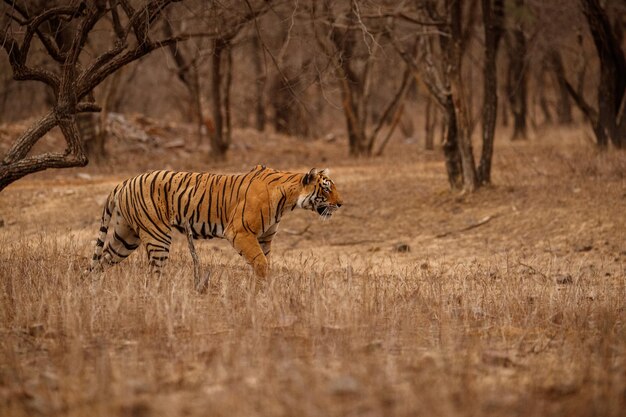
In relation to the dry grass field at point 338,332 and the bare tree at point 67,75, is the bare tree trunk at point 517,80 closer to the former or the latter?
the dry grass field at point 338,332

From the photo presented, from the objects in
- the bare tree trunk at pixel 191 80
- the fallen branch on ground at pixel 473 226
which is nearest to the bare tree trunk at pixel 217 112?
the bare tree trunk at pixel 191 80

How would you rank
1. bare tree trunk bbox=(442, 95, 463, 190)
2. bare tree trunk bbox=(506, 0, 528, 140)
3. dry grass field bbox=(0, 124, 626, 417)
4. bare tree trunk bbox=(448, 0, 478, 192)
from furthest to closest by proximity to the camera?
bare tree trunk bbox=(506, 0, 528, 140) < bare tree trunk bbox=(442, 95, 463, 190) < bare tree trunk bbox=(448, 0, 478, 192) < dry grass field bbox=(0, 124, 626, 417)

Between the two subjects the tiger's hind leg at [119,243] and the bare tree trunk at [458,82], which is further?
the bare tree trunk at [458,82]

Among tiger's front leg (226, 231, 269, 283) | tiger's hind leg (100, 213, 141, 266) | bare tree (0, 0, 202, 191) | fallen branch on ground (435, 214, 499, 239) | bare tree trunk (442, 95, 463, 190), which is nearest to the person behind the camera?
bare tree (0, 0, 202, 191)

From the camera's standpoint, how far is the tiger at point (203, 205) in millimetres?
8602

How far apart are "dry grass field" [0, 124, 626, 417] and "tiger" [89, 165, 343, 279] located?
0.32m

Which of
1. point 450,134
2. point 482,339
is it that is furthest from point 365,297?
point 450,134

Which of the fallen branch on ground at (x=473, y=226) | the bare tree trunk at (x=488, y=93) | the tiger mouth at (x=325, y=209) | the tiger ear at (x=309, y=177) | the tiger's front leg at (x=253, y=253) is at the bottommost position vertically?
the fallen branch on ground at (x=473, y=226)

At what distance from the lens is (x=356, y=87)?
22484 mm

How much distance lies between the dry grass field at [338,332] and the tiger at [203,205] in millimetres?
324

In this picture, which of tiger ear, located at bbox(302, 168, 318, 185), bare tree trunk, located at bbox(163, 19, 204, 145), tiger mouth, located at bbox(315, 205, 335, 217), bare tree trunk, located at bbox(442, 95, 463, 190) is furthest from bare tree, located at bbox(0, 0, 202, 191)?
bare tree trunk, located at bbox(163, 19, 204, 145)

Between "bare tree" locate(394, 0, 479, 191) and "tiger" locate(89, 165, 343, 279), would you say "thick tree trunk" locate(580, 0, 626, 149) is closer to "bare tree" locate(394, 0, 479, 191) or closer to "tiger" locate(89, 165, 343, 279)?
"bare tree" locate(394, 0, 479, 191)

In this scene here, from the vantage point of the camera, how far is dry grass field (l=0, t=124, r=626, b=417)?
4.24 metres

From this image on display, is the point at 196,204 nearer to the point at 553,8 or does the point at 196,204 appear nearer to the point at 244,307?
the point at 244,307
